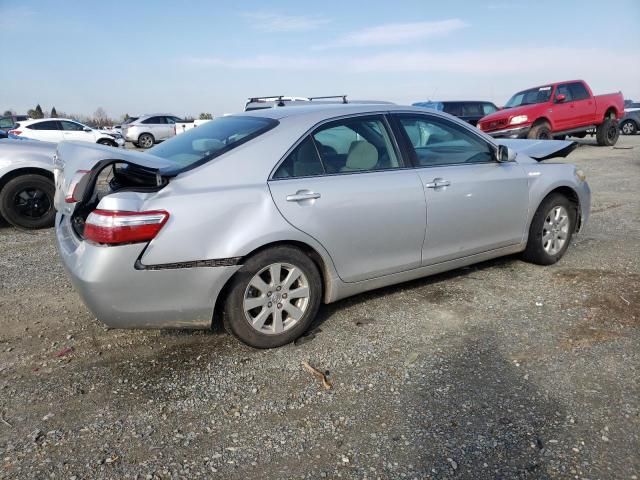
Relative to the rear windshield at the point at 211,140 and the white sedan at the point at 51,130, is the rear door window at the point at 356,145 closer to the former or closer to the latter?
the rear windshield at the point at 211,140

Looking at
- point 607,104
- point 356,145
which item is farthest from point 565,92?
point 356,145

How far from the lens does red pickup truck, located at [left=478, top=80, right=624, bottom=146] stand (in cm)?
1363

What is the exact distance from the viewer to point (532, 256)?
462 cm

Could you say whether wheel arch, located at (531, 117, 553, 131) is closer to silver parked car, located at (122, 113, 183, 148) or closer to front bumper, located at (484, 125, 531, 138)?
front bumper, located at (484, 125, 531, 138)

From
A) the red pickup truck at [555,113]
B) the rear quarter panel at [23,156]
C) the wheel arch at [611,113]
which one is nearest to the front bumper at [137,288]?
the rear quarter panel at [23,156]

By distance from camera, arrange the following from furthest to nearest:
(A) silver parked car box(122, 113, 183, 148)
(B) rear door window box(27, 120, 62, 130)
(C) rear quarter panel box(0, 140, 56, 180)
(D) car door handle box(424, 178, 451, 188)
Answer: (A) silver parked car box(122, 113, 183, 148) → (B) rear door window box(27, 120, 62, 130) → (C) rear quarter panel box(0, 140, 56, 180) → (D) car door handle box(424, 178, 451, 188)

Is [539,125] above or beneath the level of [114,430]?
above

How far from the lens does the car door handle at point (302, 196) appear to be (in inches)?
124

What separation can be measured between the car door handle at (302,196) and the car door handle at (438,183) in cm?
96

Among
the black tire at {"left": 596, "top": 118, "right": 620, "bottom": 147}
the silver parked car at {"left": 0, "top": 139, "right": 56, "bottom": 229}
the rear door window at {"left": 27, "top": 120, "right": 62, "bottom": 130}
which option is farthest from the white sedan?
the black tire at {"left": 596, "top": 118, "right": 620, "bottom": 147}

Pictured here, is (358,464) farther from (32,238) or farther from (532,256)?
(32,238)

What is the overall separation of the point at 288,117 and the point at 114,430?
217 centimetres

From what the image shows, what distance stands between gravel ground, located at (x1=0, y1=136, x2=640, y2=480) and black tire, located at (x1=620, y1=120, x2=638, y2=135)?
78.5ft

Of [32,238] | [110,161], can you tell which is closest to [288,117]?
[110,161]
